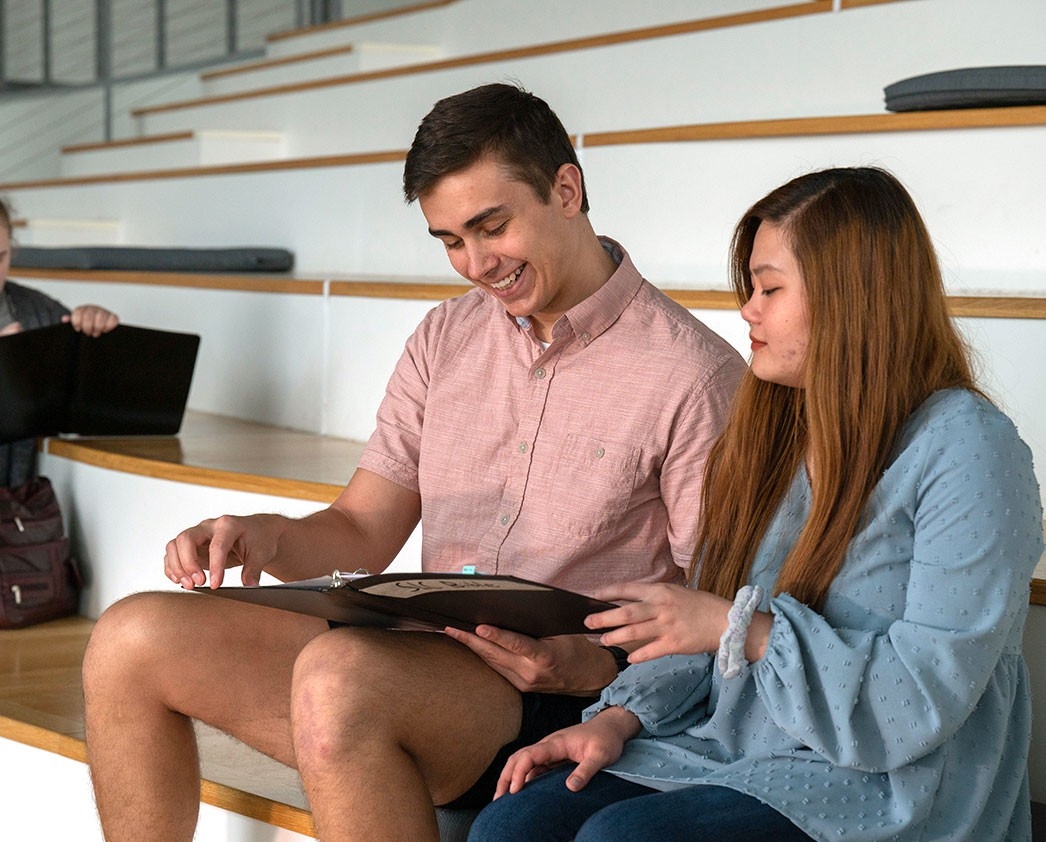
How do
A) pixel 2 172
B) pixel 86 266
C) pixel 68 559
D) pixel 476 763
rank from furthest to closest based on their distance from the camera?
pixel 2 172
pixel 86 266
pixel 68 559
pixel 476 763

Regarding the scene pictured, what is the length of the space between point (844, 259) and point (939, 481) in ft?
0.66

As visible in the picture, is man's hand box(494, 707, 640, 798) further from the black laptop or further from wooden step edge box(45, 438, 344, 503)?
the black laptop

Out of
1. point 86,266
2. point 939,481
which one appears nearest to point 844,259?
point 939,481

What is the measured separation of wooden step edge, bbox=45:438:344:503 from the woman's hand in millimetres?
925

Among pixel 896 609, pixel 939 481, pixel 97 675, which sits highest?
pixel 939 481

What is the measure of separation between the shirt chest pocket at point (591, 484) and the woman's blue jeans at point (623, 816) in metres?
0.27

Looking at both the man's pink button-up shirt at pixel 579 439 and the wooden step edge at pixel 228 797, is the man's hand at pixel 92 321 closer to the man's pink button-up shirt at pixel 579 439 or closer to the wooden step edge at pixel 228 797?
the wooden step edge at pixel 228 797

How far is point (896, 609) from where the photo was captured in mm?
1131

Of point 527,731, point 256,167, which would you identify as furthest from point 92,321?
point 527,731

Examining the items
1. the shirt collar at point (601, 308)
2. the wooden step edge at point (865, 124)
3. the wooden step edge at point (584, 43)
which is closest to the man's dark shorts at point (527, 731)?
the shirt collar at point (601, 308)

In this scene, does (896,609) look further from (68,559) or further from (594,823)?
(68,559)

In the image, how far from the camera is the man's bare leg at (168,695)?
4.56 feet

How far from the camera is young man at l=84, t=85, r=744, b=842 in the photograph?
4.50 feet

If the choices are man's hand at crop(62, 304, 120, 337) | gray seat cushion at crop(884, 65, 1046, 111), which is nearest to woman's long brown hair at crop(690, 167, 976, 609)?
gray seat cushion at crop(884, 65, 1046, 111)
